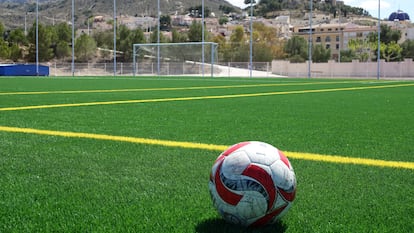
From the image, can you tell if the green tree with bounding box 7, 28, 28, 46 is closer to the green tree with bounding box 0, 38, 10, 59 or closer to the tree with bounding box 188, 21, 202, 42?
the green tree with bounding box 0, 38, 10, 59

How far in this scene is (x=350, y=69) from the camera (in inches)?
2119

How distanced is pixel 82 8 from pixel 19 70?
425ft

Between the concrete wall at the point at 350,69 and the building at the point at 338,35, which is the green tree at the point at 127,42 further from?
the building at the point at 338,35

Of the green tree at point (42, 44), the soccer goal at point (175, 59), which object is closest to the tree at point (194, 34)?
the soccer goal at point (175, 59)

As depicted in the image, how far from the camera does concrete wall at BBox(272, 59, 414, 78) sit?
50.9 metres

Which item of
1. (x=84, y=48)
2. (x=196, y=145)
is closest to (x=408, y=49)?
(x=84, y=48)

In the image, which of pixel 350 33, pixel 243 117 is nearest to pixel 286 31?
pixel 350 33

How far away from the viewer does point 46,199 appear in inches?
126

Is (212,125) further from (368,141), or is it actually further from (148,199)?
(148,199)

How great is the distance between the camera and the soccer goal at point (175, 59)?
48375mm

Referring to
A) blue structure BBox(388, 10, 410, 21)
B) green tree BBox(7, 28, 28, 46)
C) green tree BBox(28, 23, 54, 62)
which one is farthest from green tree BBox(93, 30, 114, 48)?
blue structure BBox(388, 10, 410, 21)

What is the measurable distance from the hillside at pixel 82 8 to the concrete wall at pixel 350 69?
98.8 metres

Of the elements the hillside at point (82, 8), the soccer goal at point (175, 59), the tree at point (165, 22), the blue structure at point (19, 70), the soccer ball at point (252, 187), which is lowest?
the soccer ball at point (252, 187)

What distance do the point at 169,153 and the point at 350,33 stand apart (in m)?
130
